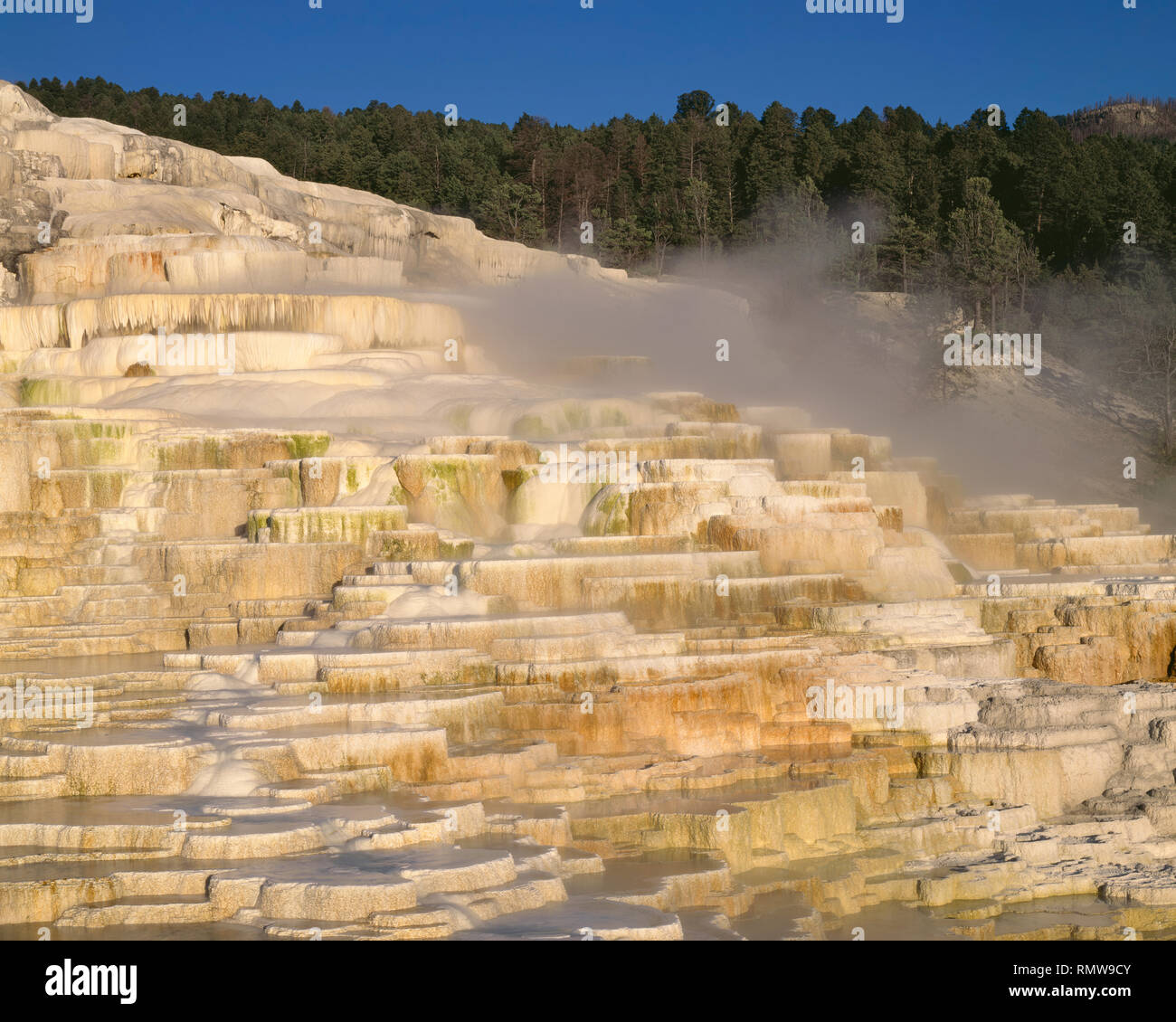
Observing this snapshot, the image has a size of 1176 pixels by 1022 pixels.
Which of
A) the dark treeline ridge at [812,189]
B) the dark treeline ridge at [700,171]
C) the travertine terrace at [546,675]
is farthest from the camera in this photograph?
the dark treeline ridge at [700,171]

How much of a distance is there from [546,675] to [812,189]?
34.7 meters

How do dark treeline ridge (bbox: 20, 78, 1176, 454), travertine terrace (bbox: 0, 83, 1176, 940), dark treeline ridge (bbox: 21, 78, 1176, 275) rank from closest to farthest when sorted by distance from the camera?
1. travertine terrace (bbox: 0, 83, 1176, 940)
2. dark treeline ridge (bbox: 20, 78, 1176, 454)
3. dark treeline ridge (bbox: 21, 78, 1176, 275)

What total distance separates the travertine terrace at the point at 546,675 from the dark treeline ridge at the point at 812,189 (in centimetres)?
1985

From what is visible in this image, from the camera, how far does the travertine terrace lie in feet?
23.3

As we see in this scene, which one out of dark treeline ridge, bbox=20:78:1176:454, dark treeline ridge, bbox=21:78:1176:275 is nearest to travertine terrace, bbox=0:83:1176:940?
dark treeline ridge, bbox=20:78:1176:454

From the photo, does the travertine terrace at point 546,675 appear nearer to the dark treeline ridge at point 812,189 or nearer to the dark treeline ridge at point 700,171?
the dark treeline ridge at point 812,189

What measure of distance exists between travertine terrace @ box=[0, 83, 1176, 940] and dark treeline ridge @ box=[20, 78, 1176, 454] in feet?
65.1

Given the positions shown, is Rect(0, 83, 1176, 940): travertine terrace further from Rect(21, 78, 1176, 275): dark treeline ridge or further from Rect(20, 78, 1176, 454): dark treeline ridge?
Rect(21, 78, 1176, 275): dark treeline ridge

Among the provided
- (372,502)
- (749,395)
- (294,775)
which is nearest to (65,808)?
(294,775)

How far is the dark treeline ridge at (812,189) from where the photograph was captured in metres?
35.3

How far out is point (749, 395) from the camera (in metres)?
24.3

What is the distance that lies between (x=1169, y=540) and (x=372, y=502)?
27.6 feet

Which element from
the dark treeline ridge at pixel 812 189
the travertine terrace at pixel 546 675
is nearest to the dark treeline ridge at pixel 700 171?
the dark treeline ridge at pixel 812 189
